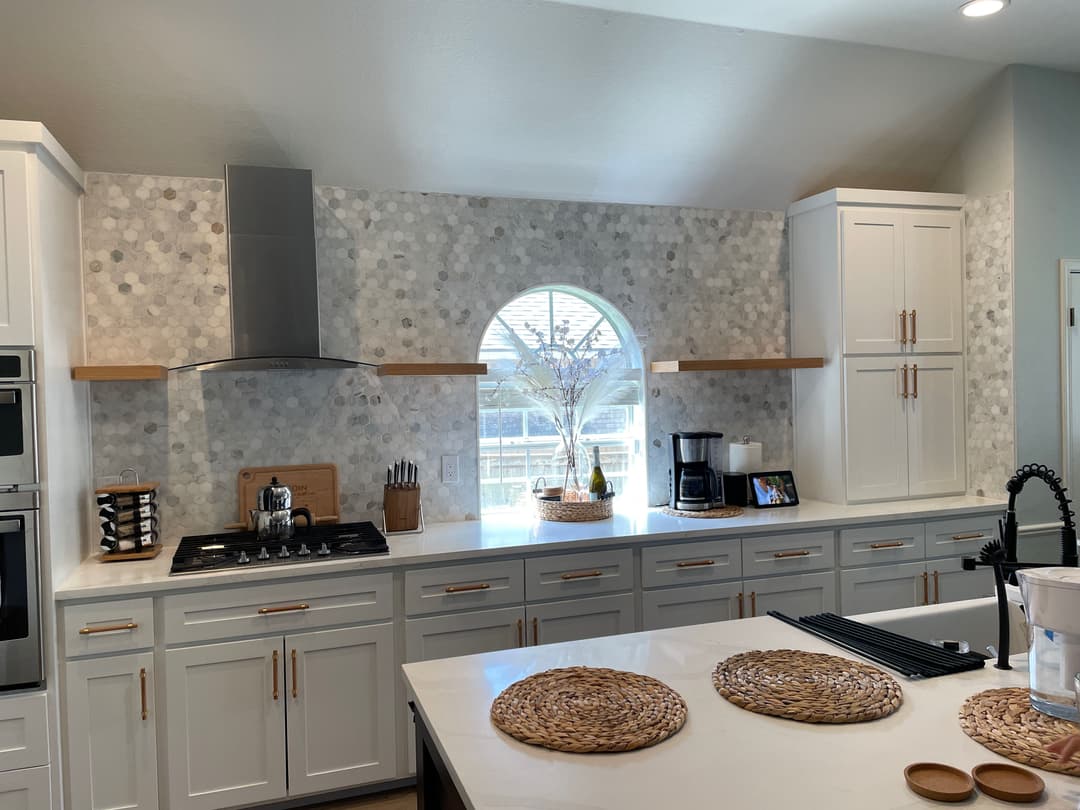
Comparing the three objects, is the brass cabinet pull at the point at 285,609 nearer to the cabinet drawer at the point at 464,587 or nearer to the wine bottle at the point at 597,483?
the cabinet drawer at the point at 464,587

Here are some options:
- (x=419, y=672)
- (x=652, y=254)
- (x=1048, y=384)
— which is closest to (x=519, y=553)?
(x=419, y=672)

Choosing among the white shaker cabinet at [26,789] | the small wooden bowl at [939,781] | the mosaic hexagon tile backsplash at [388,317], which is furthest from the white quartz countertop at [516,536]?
the small wooden bowl at [939,781]

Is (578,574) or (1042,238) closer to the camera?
(578,574)

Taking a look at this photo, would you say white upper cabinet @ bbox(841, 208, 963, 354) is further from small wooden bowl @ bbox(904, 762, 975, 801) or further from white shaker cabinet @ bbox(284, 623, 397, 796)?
small wooden bowl @ bbox(904, 762, 975, 801)

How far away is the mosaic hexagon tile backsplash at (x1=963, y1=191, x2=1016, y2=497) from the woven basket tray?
1.95 meters

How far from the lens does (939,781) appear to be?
1203 millimetres

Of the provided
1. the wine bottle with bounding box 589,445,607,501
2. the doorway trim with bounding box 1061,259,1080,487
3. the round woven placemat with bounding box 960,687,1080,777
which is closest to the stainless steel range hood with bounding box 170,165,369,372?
the wine bottle with bounding box 589,445,607,501

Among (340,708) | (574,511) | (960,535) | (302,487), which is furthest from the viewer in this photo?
(960,535)

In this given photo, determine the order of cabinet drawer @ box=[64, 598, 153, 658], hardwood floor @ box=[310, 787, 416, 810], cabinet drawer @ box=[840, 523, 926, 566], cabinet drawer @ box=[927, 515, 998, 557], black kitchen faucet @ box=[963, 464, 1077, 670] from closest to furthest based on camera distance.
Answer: black kitchen faucet @ box=[963, 464, 1077, 670], cabinet drawer @ box=[64, 598, 153, 658], hardwood floor @ box=[310, 787, 416, 810], cabinet drawer @ box=[840, 523, 926, 566], cabinet drawer @ box=[927, 515, 998, 557]

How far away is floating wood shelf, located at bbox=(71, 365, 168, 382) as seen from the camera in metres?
2.84

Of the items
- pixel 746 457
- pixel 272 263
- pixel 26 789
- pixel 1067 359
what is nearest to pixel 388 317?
pixel 272 263

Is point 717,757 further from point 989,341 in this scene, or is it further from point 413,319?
point 989,341

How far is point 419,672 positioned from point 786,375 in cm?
298

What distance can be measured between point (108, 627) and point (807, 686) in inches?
85.6
